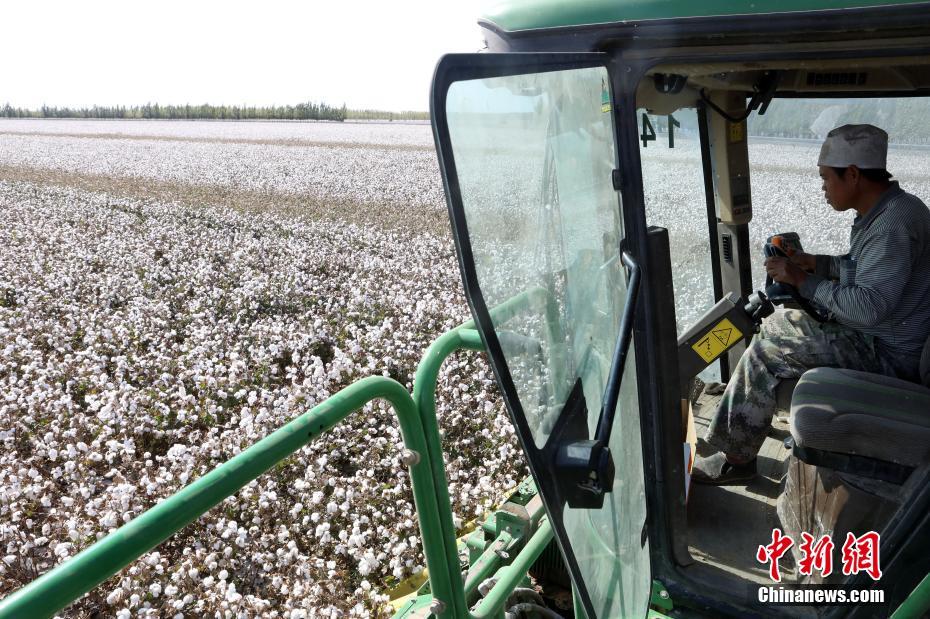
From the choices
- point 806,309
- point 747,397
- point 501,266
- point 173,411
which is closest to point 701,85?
point 806,309

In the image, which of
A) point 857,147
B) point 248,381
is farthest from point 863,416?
point 248,381

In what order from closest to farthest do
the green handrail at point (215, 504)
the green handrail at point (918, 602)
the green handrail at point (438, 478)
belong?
1. the green handrail at point (215, 504)
2. the green handrail at point (918, 602)
3. the green handrail at point (438, 478)

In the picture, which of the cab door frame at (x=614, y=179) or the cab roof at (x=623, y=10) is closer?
the cab door frame at (x=614, y=179)

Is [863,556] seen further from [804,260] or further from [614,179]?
[804,260]

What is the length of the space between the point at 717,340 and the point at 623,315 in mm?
1419

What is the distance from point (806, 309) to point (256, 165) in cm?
2462

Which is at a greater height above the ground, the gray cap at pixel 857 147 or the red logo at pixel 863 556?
the gray cap at pixel 857 147

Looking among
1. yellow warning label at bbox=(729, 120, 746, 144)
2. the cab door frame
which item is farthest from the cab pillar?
the cab door frame

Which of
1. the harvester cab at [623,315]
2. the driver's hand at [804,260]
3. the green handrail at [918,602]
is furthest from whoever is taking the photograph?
the driver's hand at [804,260]

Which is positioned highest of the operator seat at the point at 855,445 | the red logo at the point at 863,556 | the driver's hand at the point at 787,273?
the driver's hand at the point at 787,273

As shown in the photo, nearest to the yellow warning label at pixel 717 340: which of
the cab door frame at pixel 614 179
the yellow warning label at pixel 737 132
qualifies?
the cab door frame at pixel 614 179

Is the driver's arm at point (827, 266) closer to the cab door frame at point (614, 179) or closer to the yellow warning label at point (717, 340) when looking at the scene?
the yellow warning label at point (717, 340)

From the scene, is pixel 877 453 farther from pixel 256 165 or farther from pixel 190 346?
pixel 256 165

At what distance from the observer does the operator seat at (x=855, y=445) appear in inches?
85.0
